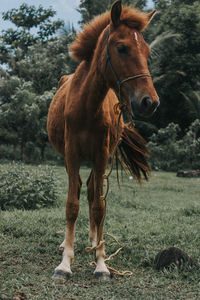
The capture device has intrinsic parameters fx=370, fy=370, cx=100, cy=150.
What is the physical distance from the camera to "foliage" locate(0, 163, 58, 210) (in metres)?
7.14

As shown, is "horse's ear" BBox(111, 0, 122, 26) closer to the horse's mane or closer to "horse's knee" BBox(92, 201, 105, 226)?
the horse's mane

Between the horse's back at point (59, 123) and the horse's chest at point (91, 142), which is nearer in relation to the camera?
the horse's chest at point (91, 142)

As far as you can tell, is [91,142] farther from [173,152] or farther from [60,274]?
[173,152]

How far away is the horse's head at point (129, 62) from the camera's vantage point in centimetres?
295

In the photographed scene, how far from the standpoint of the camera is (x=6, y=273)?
3.60 m

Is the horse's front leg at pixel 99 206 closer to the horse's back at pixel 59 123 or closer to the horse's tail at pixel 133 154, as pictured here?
the horse's back at pixel 59 123

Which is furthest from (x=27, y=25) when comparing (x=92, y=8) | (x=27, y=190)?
(x=27, y=190)

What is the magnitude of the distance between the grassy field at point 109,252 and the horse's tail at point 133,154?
94 centimetres

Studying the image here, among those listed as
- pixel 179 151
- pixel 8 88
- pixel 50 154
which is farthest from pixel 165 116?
pixel 8 88

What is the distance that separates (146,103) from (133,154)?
7.35ft

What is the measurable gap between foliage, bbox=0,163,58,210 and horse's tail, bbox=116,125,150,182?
2.68m

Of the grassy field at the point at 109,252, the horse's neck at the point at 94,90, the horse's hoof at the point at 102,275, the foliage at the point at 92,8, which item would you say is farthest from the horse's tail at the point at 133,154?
the foliage at the point at 92,8

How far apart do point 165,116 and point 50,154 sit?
6871 mm

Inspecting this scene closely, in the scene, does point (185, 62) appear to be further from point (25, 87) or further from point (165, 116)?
point (25, 87)
